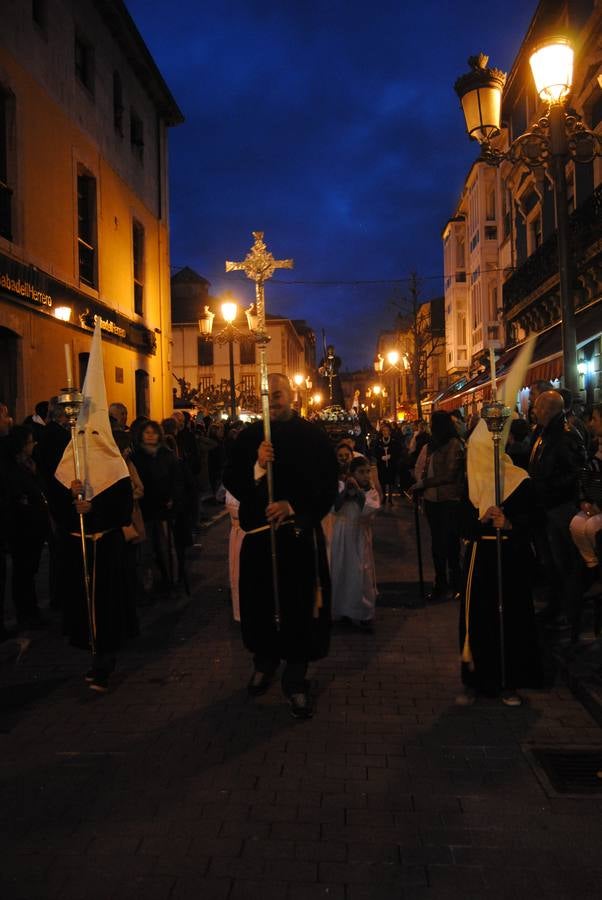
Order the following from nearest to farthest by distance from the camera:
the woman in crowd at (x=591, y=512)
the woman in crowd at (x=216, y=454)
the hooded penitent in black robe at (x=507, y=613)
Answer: the hooded penitent in black robe at (x=507, y=613), the woman in crowd at (x=591, y=512), the woman in crowd at (x=216, y=454)

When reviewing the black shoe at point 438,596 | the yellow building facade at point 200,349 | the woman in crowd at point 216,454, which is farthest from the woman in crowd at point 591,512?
the yellow building facade at point 200,349

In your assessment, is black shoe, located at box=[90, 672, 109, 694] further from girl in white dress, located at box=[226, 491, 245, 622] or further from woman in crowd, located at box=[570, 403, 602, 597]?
woman in crowd, located at box=[570, 403, 602, 597]

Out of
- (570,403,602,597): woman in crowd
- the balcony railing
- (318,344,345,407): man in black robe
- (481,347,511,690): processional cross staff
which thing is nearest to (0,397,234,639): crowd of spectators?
(481,347,511,690): processional cross staff

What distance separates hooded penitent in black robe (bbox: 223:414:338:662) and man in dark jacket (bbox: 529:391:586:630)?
88.1 inches

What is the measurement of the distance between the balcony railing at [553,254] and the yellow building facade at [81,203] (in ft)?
32.2

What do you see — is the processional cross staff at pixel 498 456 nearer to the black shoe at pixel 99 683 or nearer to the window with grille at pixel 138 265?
the black shoe at pixel 99 683

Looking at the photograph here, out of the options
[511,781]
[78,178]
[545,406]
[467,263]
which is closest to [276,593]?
[511,781]

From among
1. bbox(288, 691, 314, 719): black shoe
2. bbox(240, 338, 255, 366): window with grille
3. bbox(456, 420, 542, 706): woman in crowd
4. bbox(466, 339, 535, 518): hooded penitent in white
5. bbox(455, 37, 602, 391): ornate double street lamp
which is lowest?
bbox(288, 691, 314, 719): black shoe

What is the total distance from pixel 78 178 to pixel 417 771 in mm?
17672

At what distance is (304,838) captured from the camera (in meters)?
3.39

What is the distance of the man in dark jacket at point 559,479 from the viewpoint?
650 centimetres

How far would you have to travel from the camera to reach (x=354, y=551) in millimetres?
7102

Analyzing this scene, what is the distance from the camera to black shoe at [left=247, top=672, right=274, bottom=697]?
17.3 feet

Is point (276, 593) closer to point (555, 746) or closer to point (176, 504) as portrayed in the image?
point (555, 746)
